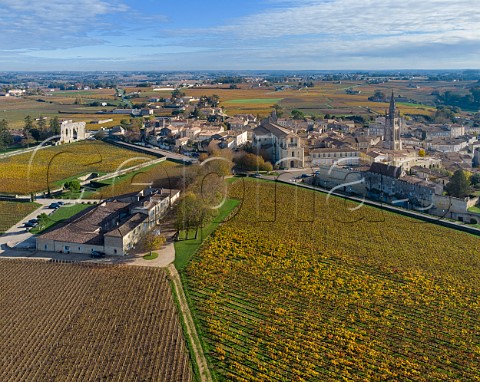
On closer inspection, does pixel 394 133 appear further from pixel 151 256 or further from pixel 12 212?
pixel 12 212

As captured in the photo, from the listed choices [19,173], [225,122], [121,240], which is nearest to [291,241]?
[121,240]

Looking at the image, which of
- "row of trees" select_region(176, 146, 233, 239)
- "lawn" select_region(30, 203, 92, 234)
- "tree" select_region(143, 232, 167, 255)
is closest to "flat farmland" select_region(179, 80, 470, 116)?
"row of trees" select_region(176, 146, 233, 239)

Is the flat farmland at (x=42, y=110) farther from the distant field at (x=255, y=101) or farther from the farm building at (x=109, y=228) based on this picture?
the farm building at (x=109, y=228)

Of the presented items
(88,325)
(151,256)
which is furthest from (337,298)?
(88,325)

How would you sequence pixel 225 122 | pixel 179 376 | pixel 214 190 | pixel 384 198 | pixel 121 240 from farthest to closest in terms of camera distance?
pixel 225 122 < pixel 384 198 < pixel 214 190 < pixel 121 240 < pixel 179 376

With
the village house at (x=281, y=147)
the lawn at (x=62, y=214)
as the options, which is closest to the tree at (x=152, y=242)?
the lawn at (x=62, y=214)

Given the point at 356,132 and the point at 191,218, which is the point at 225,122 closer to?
the point at 356,132
